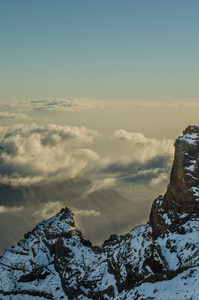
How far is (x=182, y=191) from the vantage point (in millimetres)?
144625

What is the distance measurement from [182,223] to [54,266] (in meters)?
110

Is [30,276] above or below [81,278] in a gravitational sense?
above

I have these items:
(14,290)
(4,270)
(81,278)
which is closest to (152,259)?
(81,278)

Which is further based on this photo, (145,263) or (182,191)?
(182,191)

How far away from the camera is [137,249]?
15850 centimetres

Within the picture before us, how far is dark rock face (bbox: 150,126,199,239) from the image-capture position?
5458 inches

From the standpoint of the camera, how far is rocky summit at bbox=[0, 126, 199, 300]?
9894cm

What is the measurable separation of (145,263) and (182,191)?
4348 cm

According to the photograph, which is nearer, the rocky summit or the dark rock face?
the rocky summit

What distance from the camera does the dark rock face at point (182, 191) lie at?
13862cm

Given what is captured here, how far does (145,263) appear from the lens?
430 feet

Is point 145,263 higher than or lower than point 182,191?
lower

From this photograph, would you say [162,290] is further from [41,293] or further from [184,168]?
[41,293]

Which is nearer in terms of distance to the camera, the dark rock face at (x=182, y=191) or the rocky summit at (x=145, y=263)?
the rocky summit at (x=145, y=263)
